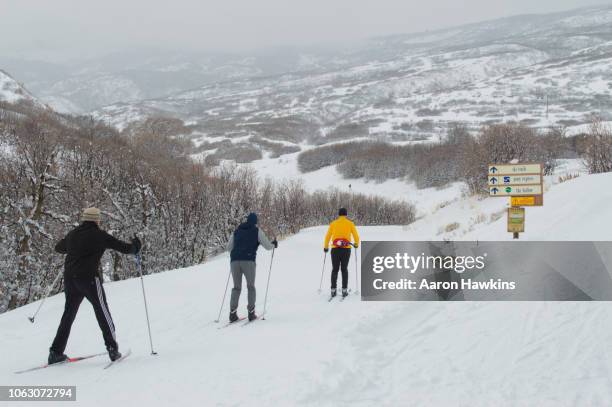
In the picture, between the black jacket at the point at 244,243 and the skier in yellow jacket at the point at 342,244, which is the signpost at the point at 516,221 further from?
the black jacket at the point at 244,243

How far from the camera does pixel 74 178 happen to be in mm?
22875

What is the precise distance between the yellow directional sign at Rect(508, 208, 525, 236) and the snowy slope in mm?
1378

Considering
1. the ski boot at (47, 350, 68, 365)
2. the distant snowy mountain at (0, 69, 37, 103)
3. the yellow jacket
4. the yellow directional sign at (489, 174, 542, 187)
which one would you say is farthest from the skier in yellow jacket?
the distant snowy mountain at (0, 69, 37, 103)

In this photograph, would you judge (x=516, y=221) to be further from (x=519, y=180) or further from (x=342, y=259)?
(x=342, y=259)

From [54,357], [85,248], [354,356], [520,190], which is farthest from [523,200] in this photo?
[54,357]

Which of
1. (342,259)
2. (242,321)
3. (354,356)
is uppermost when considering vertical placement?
(342,259)

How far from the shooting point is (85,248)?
574 centimetres

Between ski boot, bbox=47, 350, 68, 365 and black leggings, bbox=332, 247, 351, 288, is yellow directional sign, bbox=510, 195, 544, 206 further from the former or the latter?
ski boot, bbox=47, 350, 68, 365

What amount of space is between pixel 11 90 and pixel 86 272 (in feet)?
304

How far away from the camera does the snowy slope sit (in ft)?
14.4

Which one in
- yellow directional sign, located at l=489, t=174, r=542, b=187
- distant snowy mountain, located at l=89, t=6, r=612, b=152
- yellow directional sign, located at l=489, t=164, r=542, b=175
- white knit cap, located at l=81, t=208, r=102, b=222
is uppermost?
distant snowy mountain, located at l=89, t=6, r=612, b=152

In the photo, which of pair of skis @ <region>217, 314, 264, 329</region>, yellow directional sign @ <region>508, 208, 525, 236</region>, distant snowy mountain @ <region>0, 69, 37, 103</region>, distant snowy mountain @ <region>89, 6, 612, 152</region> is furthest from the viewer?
distant snowy mountain @ <region>89, 6, 612, 152</region>

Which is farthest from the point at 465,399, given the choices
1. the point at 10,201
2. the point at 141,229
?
the point at 141,229

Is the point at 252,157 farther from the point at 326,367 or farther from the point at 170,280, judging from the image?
the point at 326,367
